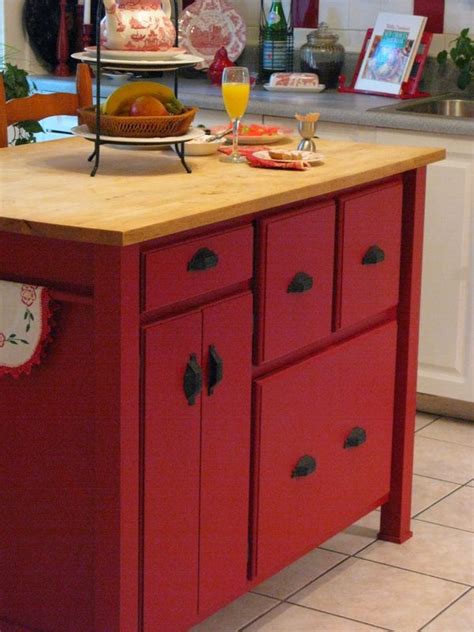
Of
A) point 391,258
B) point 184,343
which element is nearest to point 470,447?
point 391,258

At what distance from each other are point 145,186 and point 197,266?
0.27 meters

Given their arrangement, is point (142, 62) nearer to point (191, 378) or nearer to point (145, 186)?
point (145, 186)

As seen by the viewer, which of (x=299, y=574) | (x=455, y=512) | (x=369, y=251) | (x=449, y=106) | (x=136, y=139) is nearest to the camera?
(x=136, y=139)

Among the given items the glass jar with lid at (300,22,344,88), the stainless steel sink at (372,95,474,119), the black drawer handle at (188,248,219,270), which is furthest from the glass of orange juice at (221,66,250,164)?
the glass jar with lid at (300,22,344,88)

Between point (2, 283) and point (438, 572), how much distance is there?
1.32 meters

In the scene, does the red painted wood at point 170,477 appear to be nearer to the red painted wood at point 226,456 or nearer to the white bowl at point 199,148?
the red painted wood at point 226,456

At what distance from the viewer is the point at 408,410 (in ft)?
9.77

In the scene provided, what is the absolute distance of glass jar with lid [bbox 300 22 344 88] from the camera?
4.46m

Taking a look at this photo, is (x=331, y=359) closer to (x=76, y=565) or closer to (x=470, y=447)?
(x=76, y=565)

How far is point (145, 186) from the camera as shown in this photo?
2.37m

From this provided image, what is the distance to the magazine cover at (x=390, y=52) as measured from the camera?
13.9 feet

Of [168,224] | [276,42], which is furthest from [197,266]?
[276,42]

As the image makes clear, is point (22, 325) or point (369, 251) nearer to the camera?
point (22, 325)

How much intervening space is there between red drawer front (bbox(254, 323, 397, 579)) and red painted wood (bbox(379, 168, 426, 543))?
0.10 ft
